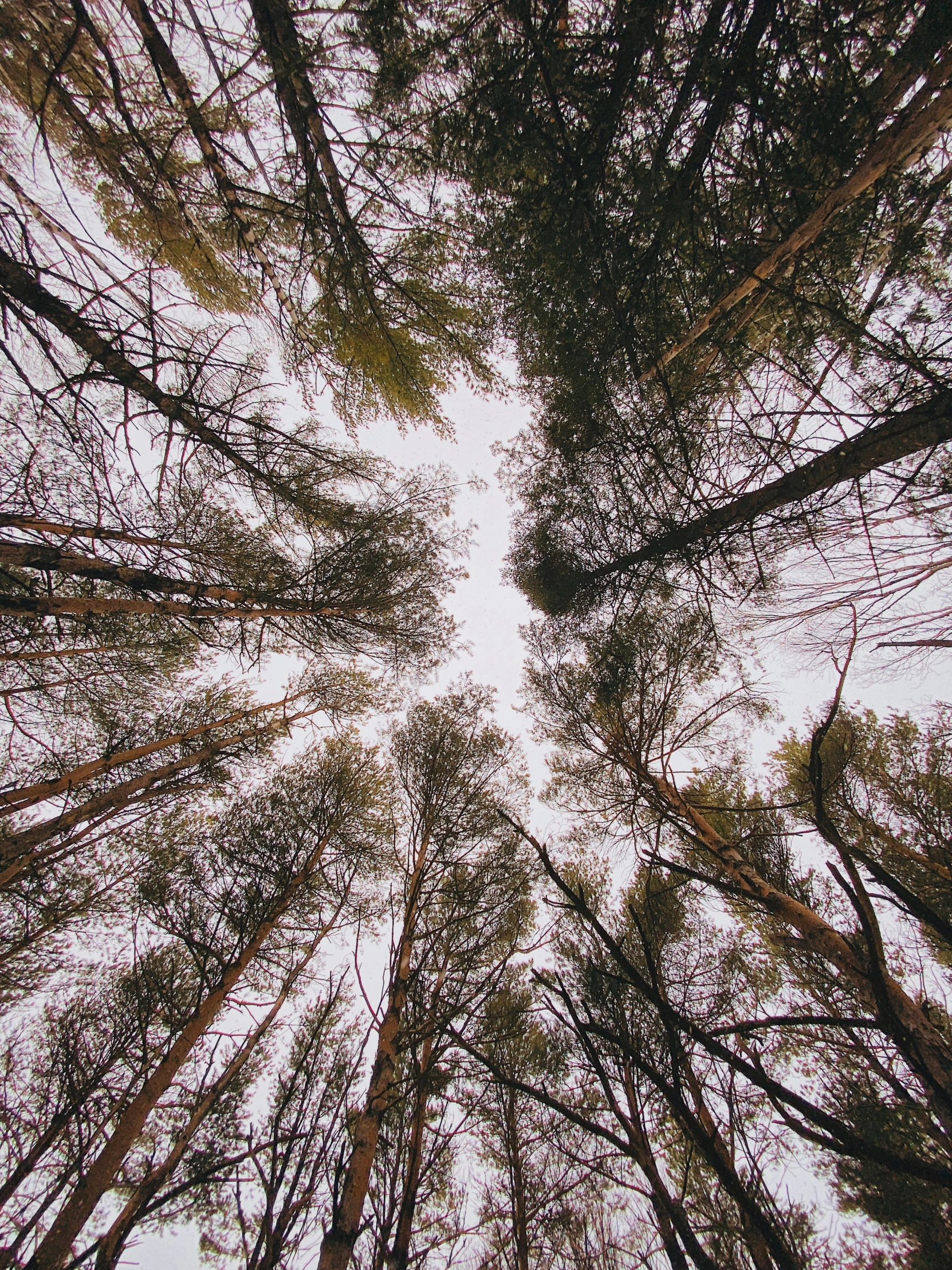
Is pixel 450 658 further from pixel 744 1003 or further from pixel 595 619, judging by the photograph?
pixel 744 1003

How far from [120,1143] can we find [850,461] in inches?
268

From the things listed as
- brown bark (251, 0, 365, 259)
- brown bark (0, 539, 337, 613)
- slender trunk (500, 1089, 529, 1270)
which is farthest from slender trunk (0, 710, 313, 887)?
brown bark (251, 0, 365, 259)

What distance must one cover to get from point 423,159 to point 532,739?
634 centimetres

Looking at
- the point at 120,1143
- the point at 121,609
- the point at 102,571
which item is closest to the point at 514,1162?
the point at 120,1143

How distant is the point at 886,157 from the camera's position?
2.88 m

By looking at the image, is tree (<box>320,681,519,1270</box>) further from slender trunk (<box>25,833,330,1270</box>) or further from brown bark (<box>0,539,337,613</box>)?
brown bark (<box>0,539,337,613</box>)

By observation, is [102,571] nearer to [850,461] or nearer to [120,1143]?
[120,1143]

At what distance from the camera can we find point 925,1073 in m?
0.69

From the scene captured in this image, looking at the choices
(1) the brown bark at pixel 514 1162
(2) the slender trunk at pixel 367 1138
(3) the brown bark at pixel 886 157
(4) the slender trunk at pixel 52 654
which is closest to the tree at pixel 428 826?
(2) the slender trunk at pixel 367 1138

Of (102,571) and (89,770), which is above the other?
(89,770)

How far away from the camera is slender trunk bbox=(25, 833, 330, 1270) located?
321cm

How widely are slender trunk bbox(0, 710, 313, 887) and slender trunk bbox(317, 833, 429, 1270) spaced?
3.17 m

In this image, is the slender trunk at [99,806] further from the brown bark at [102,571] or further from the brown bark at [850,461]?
the brown bark at [850,461]

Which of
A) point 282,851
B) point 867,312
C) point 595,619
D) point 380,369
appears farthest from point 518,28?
point 282,851
